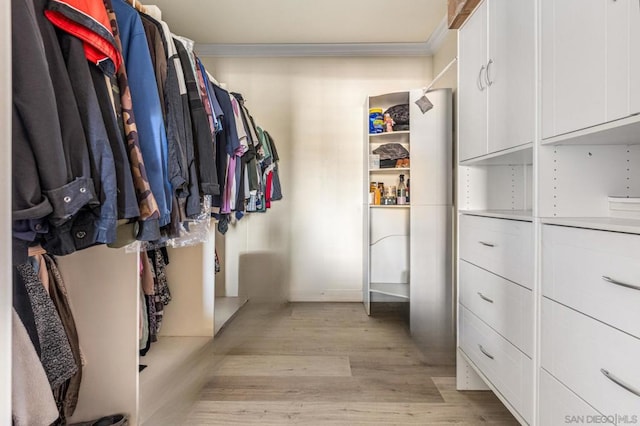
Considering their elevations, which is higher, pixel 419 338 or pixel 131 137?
pixel 131 137

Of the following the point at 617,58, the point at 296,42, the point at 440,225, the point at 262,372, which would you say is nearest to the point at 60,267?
the point at 262,372

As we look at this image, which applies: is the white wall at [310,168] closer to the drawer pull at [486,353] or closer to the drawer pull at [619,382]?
the drawer pull at [486,353]

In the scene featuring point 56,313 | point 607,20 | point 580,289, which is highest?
point 607,20

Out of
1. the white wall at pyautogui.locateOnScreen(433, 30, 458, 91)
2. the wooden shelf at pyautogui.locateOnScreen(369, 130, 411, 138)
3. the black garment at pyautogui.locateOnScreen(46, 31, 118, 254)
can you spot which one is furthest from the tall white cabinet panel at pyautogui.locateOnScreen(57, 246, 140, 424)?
the white wall at pyautogui.locateOnScreen(433, 30, 458, 91)

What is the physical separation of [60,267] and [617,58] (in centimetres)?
182

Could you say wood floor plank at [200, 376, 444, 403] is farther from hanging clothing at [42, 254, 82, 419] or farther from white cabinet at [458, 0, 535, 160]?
white cabinet at [458, 0, 535, 160]

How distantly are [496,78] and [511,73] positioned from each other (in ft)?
0.38

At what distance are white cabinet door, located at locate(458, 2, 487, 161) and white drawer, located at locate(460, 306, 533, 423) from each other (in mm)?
770

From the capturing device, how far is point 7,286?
0.61m

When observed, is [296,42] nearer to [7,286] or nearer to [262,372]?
[262,372]

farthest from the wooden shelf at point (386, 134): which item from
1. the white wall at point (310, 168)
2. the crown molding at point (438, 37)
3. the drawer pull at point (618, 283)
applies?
the drawer pull at point (618, 283)

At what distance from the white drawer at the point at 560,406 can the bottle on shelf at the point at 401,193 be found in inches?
74.9

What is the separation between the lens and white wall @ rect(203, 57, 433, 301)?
3.27 meters

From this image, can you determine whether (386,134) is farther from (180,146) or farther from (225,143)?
(180,146)
